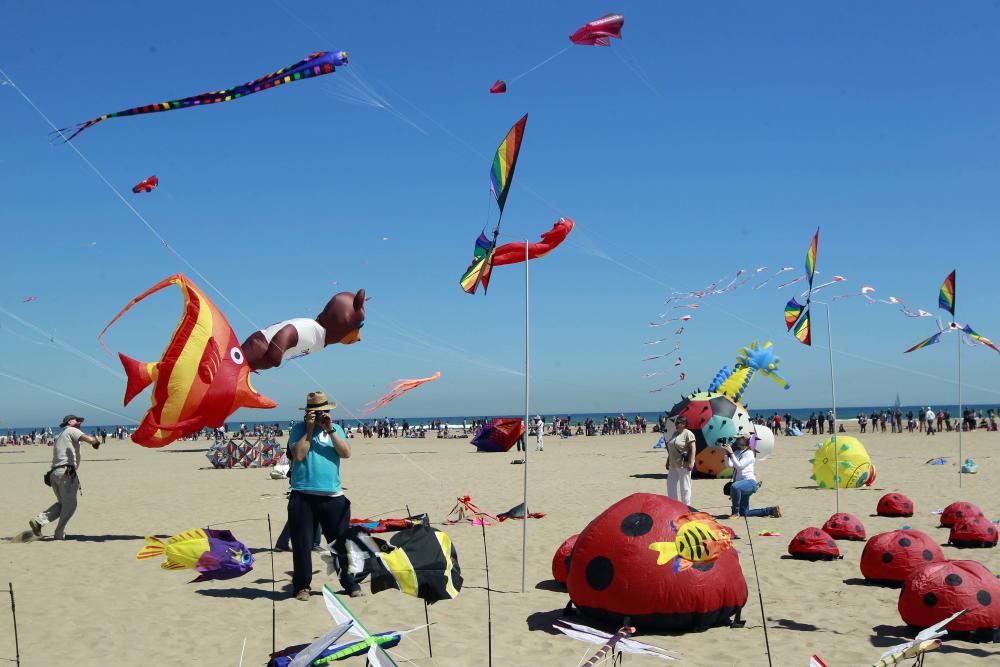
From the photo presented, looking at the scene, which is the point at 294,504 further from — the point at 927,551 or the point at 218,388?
the point at 927,551

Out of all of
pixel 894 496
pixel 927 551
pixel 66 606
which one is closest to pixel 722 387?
pixel 894 496

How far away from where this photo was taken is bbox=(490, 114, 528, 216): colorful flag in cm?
790

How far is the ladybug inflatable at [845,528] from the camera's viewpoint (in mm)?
10383

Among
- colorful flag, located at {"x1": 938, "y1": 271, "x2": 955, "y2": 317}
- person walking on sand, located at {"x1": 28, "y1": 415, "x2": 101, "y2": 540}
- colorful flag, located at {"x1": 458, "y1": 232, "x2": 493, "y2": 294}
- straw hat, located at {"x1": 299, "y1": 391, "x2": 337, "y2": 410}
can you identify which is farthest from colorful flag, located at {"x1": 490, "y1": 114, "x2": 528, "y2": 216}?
colorful flag, located at {"x1": 938, "y1": 271, "x2": 955, "y2": 317}

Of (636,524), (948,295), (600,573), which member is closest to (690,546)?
(636,524)

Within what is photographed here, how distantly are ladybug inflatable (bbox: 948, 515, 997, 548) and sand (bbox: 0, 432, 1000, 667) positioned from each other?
16 cm

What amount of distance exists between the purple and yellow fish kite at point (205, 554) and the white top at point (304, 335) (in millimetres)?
6365

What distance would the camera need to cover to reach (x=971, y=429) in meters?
44.1

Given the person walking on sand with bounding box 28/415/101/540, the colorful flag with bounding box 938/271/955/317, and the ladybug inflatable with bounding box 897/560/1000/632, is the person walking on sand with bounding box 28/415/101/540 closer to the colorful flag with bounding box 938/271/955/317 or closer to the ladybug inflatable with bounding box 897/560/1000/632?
the ladybug inflatable with bounding box 897/560/1000/632

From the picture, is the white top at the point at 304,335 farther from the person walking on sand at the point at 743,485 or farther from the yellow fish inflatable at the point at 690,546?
the yellow fish inflatable at the point at 690,546

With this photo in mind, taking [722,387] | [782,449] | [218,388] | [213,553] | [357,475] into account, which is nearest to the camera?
[213,553]

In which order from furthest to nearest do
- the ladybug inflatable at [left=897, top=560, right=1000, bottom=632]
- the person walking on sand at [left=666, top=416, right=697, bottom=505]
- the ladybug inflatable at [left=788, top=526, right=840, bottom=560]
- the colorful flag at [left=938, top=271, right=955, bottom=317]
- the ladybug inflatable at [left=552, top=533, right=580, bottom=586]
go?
the colorful flag at [left=938, top=271, right=955, bottom=317]
the person walking on sand at [left=666, top=416, right=697, bottom=505]
the ladybug inflatable at [left=788, top=526, right=840, bottom=560]
the ladybug inflatable at [left=552, top=533, right=580, bottom=586]
the ladybug inflatable at [left=897, top=560, right=1000, bottom=632]

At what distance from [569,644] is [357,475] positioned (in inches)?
645

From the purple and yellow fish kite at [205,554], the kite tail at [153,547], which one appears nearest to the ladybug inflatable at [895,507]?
the purple and yellow fish kite at [205,554]
